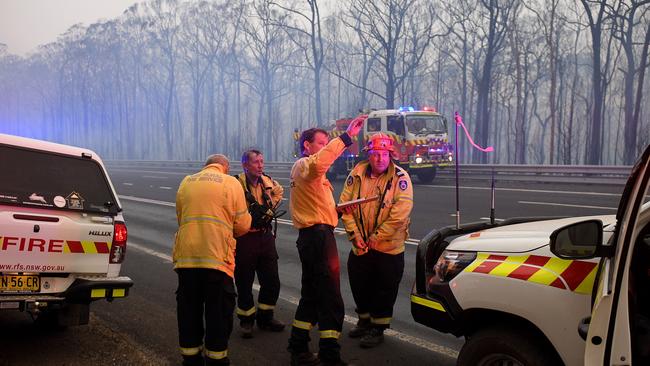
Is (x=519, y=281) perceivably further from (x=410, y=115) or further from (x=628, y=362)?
(x=410, y=115)

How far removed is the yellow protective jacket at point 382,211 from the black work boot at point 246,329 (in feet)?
3.92

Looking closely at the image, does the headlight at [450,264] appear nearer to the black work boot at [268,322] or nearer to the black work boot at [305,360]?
the black work boot at [305,360]

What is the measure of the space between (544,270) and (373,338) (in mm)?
2163

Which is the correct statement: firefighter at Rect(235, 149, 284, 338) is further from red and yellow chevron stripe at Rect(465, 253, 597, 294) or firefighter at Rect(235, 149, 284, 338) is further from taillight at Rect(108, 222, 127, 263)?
red and yellow chevron stripe at Rect(465, 253, 597, 294)

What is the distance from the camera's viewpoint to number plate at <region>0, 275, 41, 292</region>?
3.92 meters

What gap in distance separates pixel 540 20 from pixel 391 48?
33.7ft

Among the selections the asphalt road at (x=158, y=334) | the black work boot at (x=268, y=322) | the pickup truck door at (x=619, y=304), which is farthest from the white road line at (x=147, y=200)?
the pickup truck door at (x=619, y=304)

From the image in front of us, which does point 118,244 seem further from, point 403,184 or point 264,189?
point 403,184

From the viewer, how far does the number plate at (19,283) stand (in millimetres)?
3924

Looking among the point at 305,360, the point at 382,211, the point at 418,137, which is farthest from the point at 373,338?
the point at 418,137

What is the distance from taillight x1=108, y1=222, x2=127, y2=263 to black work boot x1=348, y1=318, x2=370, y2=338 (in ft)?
6.87

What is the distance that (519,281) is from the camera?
8.87ft

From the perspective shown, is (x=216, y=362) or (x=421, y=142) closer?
(x=216, y=362)

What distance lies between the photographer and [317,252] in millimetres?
4090
